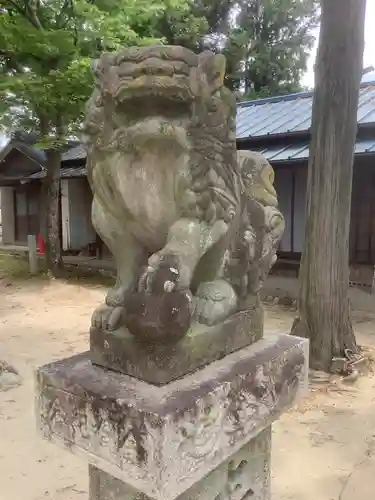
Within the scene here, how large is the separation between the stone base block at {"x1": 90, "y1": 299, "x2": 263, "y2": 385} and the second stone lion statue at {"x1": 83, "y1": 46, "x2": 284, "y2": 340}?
0.14 ft

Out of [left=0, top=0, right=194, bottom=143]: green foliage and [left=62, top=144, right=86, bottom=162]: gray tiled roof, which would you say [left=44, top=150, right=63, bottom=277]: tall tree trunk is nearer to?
[left=0, top=0, right=194, bottom=143]: green foliage

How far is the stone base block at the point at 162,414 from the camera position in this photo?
119 centimetres

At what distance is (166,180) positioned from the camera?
4.62 feet

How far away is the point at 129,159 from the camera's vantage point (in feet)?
4.55

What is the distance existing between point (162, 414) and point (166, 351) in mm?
179

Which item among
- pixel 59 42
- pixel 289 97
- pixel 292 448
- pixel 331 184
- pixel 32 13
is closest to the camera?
pixel 292 448

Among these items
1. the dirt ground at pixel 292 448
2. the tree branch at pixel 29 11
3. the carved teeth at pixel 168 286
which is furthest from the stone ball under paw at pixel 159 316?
the tree branch at pixel 29 11

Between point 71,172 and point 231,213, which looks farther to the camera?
point 71,172

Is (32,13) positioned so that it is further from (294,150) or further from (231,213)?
(231,213)

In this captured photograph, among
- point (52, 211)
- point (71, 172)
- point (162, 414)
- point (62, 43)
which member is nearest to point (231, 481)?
point (162, 414)

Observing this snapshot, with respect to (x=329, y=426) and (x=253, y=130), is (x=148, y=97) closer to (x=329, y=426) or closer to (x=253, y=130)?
(x=329, y=426)

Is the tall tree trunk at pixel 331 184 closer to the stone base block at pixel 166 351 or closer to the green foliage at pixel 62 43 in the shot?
the green foliage at pixel 62 43

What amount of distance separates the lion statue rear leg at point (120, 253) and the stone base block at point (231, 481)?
51 centimetres

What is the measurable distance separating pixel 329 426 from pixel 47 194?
783 centimetres
